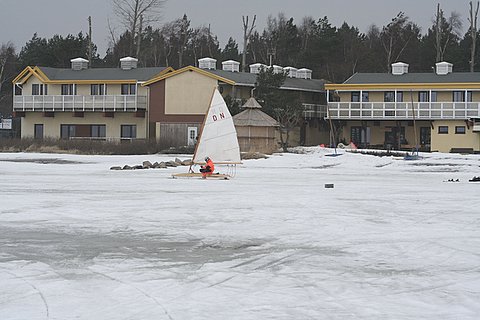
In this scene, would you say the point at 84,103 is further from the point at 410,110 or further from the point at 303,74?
the point at 410,110

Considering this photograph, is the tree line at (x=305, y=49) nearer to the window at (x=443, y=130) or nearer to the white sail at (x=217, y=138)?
the window at (x=443, y=130)

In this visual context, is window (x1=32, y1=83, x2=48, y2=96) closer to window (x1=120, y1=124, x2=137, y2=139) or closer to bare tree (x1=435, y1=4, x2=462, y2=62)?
window (x1=120, y1=124, x2=137, y2=139)

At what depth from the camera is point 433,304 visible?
364 inches

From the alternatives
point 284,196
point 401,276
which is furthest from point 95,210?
point 401,276

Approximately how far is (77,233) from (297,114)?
145 feet

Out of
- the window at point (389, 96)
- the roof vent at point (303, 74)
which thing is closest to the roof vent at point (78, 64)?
the roof vent at point (303, 74)

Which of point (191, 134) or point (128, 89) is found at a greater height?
point (128, 89)

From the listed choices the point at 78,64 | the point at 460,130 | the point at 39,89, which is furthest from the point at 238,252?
the point at 78,64

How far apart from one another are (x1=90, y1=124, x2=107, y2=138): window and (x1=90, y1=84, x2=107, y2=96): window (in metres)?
2.72

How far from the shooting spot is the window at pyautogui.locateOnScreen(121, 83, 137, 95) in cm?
6694

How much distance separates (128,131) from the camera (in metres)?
67.5

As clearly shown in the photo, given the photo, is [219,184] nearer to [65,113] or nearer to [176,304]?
[176,304]

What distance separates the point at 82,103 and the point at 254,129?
1970cm

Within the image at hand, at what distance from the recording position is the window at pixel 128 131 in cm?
6712
